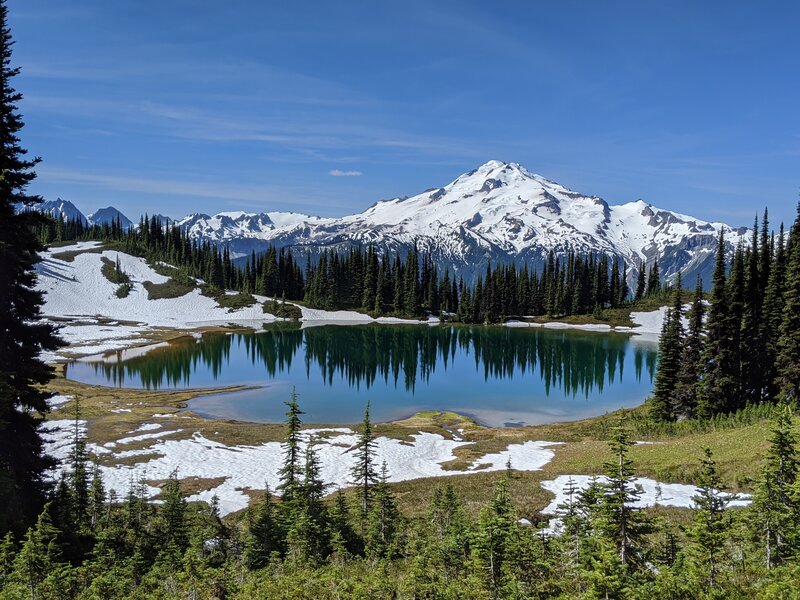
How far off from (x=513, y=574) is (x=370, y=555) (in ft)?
23.9

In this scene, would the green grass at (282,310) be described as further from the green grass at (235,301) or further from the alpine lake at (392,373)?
the alpine lake at (392,373)

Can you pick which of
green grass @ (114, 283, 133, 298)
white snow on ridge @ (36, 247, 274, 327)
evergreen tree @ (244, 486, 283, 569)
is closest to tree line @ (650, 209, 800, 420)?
evergreen tree @ (244, 486, 283, 569)

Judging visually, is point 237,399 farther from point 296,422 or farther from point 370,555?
point 370,555

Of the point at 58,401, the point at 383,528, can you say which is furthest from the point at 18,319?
the point at 58,401

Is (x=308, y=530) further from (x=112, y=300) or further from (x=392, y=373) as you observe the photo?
(x=112, y=300)

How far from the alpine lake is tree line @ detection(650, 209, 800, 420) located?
13.8 meters

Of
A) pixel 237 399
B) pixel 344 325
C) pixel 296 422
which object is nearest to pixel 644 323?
pixel 344 325

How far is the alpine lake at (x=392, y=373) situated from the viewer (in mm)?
61938

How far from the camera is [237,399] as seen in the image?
212 feet

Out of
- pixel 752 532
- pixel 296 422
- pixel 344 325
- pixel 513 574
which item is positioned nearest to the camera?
pixel 513 574

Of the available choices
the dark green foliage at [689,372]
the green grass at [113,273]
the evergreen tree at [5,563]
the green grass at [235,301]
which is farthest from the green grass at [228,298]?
the evergreen tree at [5,563]

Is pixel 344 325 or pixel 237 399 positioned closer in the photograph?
pixel 237 399

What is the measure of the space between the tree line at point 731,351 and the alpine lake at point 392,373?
13.8 meters

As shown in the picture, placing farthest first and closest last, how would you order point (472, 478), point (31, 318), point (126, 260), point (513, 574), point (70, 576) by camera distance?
point (126, 260) < point (472, 478) < point (31, 318) < point (70, 576) < point (513, 574)
